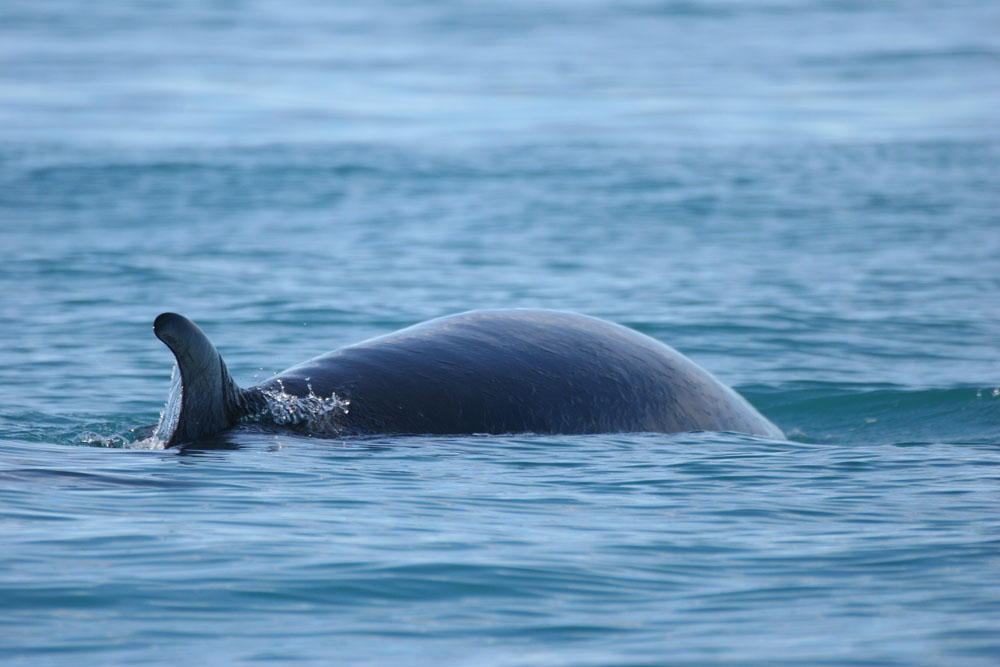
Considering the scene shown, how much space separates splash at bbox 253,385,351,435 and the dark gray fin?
14cm

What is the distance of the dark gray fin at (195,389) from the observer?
21.2ft

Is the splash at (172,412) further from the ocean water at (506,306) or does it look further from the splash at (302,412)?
the splash at (302,412)

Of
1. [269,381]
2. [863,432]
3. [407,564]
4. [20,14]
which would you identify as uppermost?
[20,14]

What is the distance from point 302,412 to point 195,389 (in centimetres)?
70

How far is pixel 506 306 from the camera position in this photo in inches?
650

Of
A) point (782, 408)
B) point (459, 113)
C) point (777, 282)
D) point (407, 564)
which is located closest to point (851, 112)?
point (459, 113)

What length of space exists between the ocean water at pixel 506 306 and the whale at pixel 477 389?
0.45 ft

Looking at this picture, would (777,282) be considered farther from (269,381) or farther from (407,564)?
(407,564)

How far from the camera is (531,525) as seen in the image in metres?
6.58

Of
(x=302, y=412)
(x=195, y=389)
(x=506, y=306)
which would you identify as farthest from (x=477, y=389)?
(x=506, y=306)

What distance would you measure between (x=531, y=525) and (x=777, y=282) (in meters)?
11.7

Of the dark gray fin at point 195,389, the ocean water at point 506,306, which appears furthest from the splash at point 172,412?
the ocean water at point 506,306

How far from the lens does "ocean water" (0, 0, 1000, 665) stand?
545 centimetres

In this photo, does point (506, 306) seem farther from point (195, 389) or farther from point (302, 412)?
point (195, 389)
